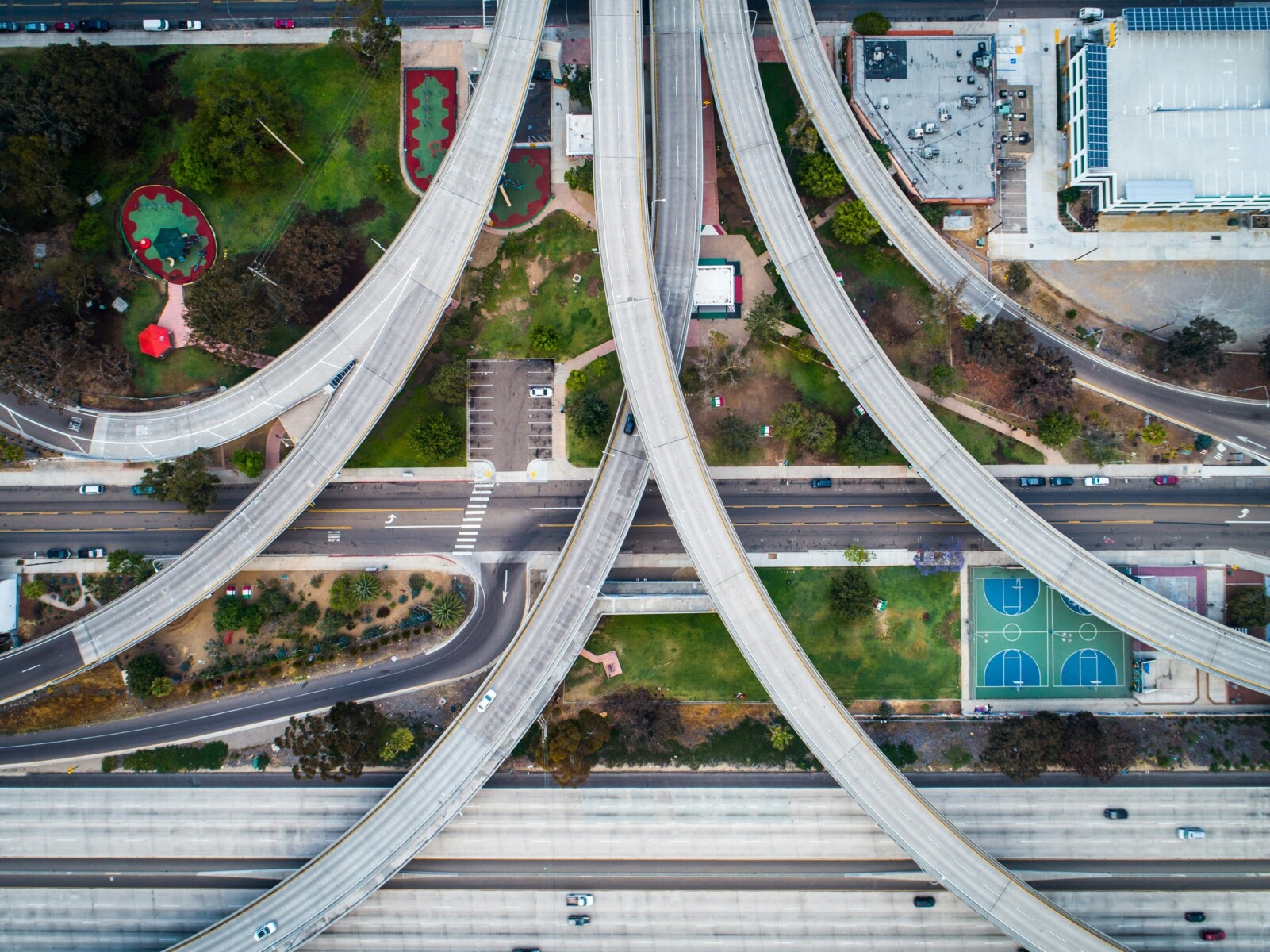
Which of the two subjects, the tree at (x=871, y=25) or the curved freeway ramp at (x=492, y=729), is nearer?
the curved freeway ramp at (x=492, y=729)

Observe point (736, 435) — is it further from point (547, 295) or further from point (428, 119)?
point (428, 119)

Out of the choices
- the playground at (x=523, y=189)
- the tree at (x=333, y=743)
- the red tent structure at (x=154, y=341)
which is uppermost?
the playground at (x=523, y=189)

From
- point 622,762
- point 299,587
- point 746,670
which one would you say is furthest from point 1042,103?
point 299,587

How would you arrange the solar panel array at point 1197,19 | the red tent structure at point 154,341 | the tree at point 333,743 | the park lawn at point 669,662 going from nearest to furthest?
the tree at point 333,743
the solar panel array at point 1197,19
the park lawn at point 669,662
the red tent structure at point 154,341

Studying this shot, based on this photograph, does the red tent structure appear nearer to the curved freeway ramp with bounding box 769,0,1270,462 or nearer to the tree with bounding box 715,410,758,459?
the tree with bounding box 715,410,758,459

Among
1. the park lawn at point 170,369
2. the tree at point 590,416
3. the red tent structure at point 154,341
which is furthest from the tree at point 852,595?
the red tent structure at point 154,341

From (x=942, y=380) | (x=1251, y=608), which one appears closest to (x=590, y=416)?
(x=942, y=380)

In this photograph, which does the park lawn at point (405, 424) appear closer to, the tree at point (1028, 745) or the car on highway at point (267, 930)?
the car on highway at point (267, 930)
